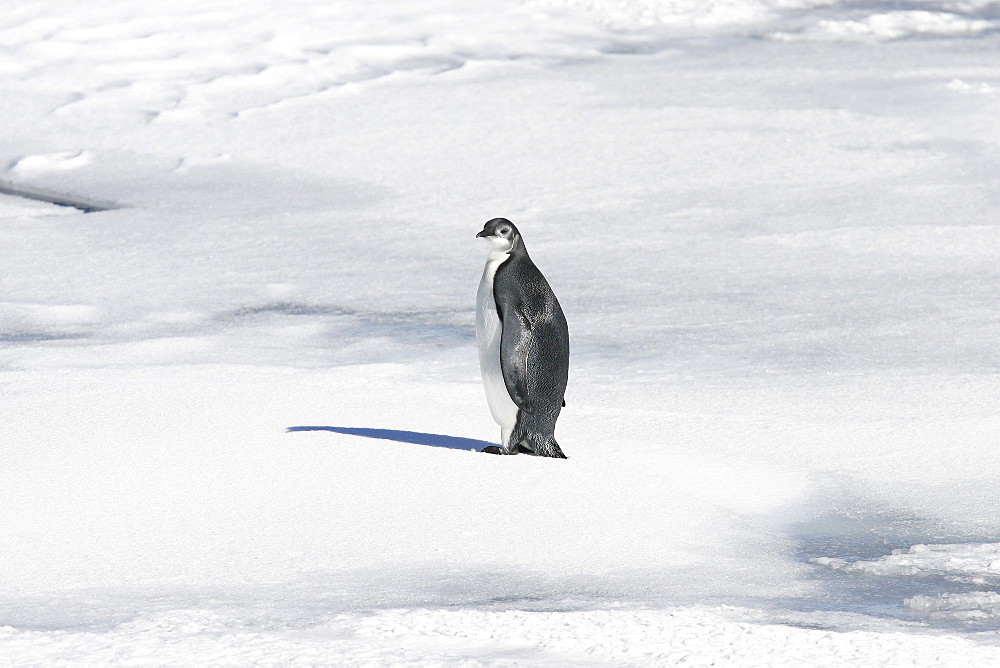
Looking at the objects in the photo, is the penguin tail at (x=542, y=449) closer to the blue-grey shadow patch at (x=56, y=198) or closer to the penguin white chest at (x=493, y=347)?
the penguin white chest at (x=493, y=347)

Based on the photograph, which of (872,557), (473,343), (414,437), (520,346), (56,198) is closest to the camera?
(872,557)

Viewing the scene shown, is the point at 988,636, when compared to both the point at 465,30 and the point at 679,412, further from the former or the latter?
the point at 465,30

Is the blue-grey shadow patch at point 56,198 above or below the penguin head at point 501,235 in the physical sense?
above

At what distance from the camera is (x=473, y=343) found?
194 inches

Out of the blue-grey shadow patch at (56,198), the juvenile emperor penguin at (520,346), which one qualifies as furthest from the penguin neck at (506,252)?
the blue-grey shadow patch at (56,198)

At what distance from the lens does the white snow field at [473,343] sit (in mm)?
2596

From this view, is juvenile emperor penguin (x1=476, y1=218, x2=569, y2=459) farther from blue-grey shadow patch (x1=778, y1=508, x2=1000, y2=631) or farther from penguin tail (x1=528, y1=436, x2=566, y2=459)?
blue-grey shadow patch (x1=778, y1=508, x2=1000, y2=631)

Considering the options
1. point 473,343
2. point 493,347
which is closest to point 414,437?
point 493,347

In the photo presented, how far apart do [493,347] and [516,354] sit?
0.11 m

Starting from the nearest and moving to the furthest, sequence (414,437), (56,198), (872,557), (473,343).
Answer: (872,557), (414,437), (473,343), (56,198)

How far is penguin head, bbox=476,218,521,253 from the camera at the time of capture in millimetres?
3568

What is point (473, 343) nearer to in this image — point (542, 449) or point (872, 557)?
point (542, 449)

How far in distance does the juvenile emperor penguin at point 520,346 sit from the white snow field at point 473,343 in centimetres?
14

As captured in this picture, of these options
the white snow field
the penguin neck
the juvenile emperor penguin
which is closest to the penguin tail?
the juvenile emperor penguin
